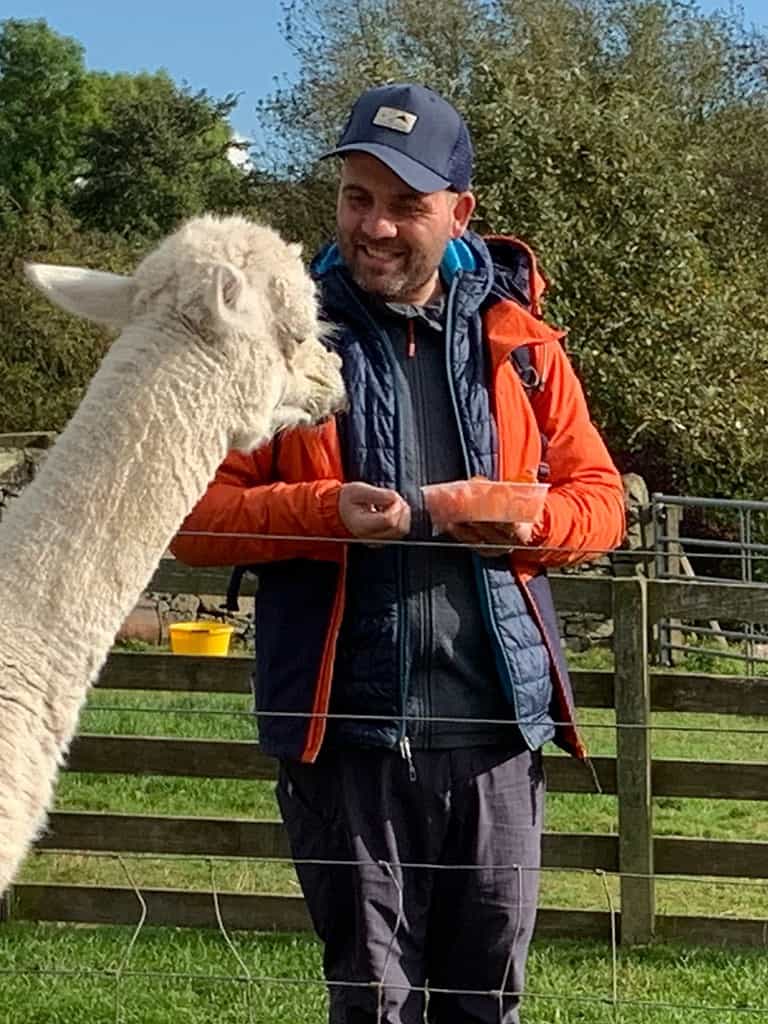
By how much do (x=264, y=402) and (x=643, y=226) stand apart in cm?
1416

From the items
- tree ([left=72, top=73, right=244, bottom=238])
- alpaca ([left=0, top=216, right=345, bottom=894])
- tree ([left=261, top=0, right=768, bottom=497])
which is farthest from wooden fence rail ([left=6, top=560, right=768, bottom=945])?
tree ([left=72, top=73, right=244, bottom=238])

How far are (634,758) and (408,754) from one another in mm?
Answer: 2625

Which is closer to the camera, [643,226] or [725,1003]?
[725,1003]

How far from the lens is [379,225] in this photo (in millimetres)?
2797

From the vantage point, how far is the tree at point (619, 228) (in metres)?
16.0

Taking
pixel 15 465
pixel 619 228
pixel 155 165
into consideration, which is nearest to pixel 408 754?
pixel 15 465

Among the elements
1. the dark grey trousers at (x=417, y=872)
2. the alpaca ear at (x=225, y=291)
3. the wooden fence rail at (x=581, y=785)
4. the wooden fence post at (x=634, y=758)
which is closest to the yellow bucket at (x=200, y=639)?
the wooden fence rail at (x=581, y=785)

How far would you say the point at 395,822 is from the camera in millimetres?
2840

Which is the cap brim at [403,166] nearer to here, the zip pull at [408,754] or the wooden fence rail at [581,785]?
the zip pull at [408,754]

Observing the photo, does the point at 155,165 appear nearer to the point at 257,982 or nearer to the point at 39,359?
the point at 39,359

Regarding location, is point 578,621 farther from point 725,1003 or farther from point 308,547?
point 308,547

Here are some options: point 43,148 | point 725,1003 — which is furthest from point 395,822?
point 43,148

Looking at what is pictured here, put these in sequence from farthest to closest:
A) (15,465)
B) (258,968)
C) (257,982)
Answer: (15,465) → (258,968) → (257,982)

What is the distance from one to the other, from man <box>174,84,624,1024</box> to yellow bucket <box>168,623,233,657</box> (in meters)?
5.92
